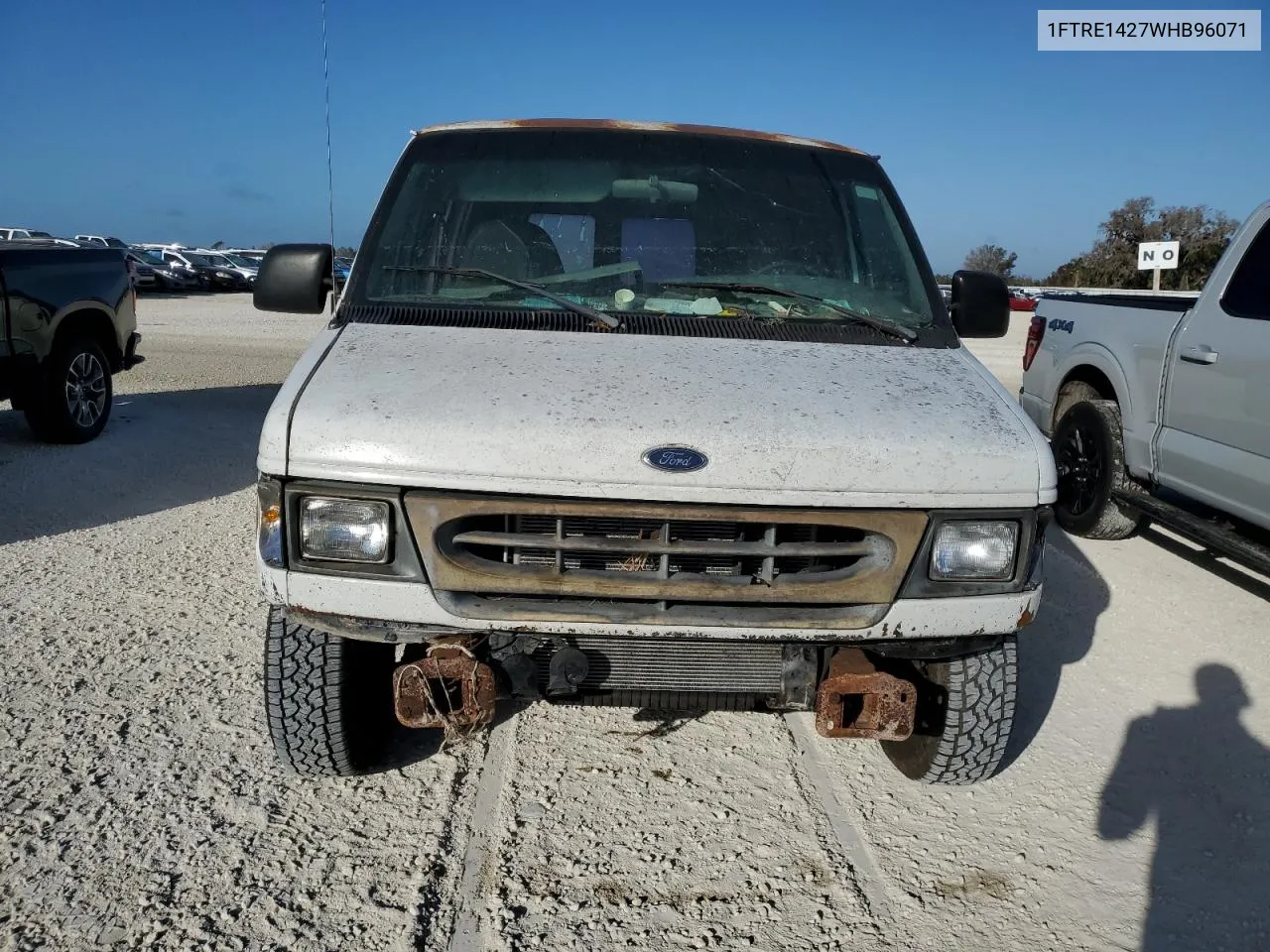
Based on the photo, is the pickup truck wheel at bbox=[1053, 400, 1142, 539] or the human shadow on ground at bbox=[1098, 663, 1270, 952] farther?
the pickup truck wheel at bbox=[1053, 400, 1142, 539]

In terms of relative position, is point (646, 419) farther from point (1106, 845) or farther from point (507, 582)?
point (1106, 845)

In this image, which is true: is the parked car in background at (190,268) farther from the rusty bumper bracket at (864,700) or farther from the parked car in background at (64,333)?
the rusty bumper bracket at (864,700)

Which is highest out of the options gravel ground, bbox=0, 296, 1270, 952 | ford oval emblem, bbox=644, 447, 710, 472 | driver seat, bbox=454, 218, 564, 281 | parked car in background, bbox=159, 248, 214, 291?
parked car in background, bbox=159, 248, 214, 291

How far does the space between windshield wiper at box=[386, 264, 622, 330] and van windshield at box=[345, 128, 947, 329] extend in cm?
1

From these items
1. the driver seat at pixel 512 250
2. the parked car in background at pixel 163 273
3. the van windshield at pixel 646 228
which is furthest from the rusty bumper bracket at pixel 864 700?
the parked car in background at pixel 163 273

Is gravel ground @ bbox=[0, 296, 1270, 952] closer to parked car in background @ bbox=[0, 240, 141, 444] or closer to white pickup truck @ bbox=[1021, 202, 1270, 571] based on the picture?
white pickup truck @ bbox=[1021, 202, 1270, 571]

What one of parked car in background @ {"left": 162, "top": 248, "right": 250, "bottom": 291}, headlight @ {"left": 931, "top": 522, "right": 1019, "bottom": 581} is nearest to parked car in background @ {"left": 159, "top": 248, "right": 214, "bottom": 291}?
parked car in background @ {"left": 162, "top": 248, "right": 250, "bottom": 291}

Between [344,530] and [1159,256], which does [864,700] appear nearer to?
[344,530]

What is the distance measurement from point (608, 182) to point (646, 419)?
Result: 1524mm

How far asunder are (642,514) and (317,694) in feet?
3.99

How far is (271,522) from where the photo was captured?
2.64m

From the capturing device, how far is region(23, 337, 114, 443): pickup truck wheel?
7785 millimetres

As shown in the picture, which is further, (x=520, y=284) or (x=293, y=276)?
(x=293, y=276)

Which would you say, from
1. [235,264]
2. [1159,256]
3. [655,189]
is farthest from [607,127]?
[235,264]
